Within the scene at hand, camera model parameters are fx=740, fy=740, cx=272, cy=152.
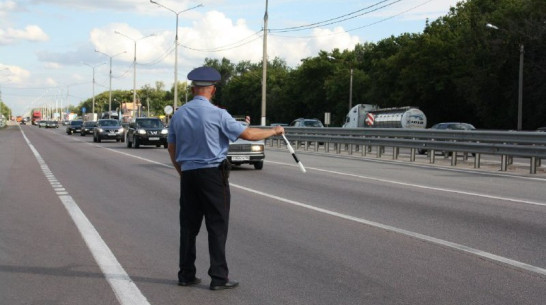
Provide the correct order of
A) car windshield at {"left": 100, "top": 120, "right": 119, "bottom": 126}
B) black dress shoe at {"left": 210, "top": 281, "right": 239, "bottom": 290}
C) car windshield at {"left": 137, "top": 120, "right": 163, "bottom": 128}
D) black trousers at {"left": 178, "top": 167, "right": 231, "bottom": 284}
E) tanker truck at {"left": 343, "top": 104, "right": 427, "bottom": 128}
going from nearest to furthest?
black trousers at {"left": 178, "top": 167, "right": 231, "bottom": 284} → black dress shoe at {"left": 210, "top": 281, "right": 239, "bottom": 290} → car windshield at {"left": 137, "top": 120, "right": 163, "bottom": 128} → car windshield at {"left": 100, "top": 120, "right": 119, "bottom": 126} → tanker truck at {"left": 343, "top": 104, "right": 427, "bottom": 128}

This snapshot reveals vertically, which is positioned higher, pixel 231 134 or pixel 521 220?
pixel 231 134

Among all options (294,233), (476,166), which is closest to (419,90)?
(476,166)

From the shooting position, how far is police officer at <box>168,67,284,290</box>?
6012 millimetres

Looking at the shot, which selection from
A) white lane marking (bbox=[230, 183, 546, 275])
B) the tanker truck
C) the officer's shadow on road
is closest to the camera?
the officer's shadow on road

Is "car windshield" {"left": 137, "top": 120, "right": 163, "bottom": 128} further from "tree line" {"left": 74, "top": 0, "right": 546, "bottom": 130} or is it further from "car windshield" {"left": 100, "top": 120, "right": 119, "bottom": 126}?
"tree line" {"left": 74, "top": 0, "right": 546, "bottom": 130}

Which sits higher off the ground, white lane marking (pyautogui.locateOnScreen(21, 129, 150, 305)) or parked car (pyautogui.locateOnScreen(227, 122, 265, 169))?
parked car (pyautogui.locateOnScreen(227, 122, 265, 169))

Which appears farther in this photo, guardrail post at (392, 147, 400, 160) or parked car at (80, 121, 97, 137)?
parked car at (80, 121, 97, 137)

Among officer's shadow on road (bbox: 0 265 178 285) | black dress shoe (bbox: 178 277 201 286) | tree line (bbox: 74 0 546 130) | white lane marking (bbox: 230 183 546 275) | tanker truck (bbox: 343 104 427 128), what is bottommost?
officer's shadow on road (bbox: 0 265 178 285)

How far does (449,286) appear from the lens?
6188 mm

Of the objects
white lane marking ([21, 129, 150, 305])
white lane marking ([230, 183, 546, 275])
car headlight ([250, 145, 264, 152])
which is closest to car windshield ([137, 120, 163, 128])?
car headlight ([250, 145, 264, 152])

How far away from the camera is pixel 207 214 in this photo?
19.9ft

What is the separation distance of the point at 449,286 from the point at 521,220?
4.57 metres

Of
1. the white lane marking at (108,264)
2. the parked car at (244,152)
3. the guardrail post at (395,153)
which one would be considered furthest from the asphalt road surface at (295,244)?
the guardrail post at (395,153)

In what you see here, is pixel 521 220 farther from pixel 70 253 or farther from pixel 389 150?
pixel 389 150
